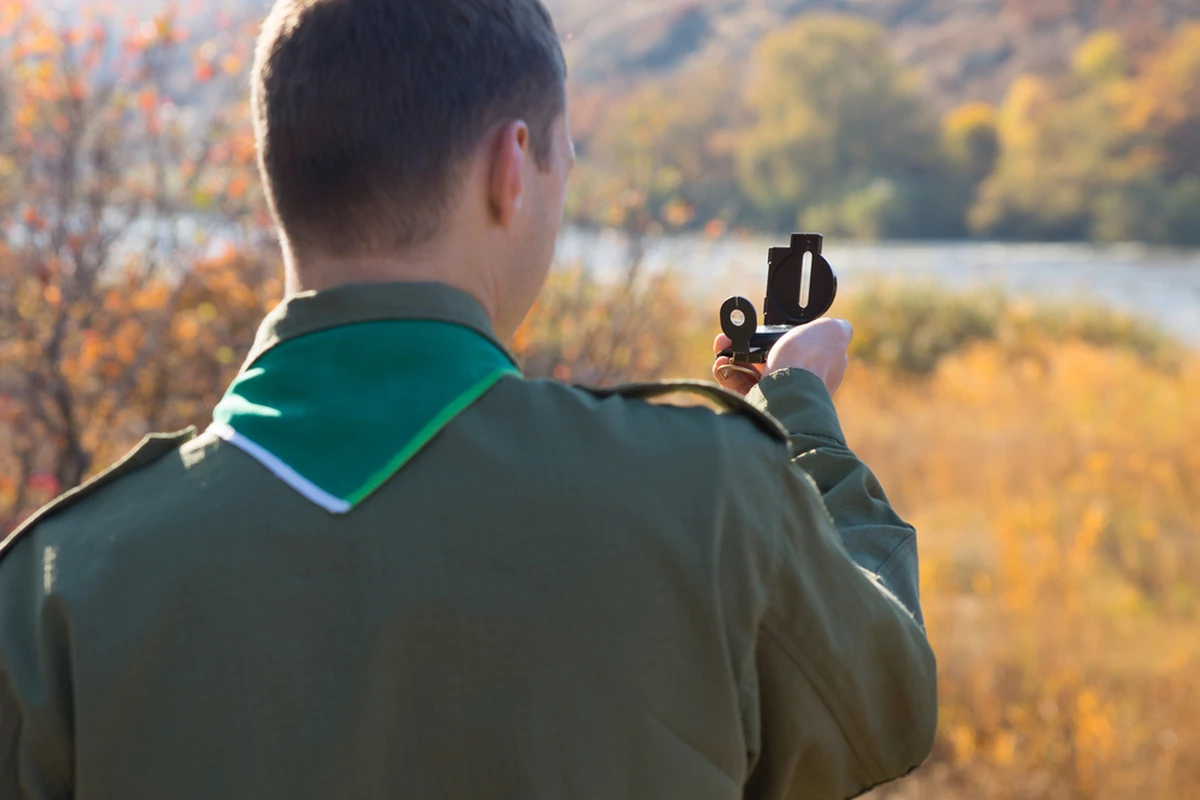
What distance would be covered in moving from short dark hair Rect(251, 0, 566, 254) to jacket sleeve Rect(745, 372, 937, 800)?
366 millimetres

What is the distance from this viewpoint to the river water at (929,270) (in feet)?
18.3

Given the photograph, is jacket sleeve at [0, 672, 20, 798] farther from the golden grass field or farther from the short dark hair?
the golden grass field

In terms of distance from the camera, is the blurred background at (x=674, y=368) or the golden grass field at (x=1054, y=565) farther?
the blurred background at (x=674, y=368)

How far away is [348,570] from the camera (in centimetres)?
85

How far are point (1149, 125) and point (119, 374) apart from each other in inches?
1621

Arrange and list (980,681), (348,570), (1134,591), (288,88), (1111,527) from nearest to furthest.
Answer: (348,570) → (288,88) → (980,681) → (1134,591) → (1111,527)

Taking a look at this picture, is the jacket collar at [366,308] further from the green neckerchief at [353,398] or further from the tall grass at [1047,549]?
the tall grass at [1047,549]

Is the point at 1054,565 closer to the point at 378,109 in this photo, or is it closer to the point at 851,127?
the point at 378,109

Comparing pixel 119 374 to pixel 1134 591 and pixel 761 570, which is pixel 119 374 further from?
pixel 1134 591

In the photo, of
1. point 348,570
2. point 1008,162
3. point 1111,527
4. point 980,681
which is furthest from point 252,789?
point 1008,162

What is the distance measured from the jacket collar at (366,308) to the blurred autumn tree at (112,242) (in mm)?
3253

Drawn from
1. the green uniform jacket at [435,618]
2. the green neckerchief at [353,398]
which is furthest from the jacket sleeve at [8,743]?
the green neckerchief at [353,398]

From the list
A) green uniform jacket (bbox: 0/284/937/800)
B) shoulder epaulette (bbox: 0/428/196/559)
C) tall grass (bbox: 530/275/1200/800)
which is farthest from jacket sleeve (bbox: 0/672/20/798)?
tall grass (bbox: 530/275/1200/800)

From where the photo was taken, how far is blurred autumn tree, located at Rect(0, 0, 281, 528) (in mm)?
4152
